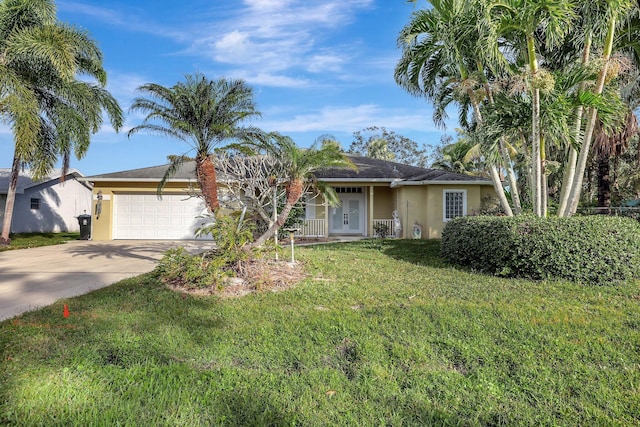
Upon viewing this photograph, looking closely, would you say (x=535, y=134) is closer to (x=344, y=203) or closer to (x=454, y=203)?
(x=454, y=203)

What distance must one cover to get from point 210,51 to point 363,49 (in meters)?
5.01

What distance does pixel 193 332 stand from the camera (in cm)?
452

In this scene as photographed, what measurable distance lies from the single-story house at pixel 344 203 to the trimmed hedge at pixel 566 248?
7.83 m

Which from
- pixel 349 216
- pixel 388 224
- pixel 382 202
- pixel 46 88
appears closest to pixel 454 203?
pixel 388 224

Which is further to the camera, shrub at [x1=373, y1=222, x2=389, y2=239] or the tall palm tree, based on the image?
shrub at [x1=373, y1=222, x2=389, y2=239]

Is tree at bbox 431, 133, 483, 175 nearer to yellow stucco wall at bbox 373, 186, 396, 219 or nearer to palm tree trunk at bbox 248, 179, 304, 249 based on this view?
yellow stucco wall at bbox 373, 186, 396, 219

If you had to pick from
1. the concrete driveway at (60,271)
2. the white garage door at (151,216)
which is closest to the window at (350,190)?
the white garage door at (151,216)

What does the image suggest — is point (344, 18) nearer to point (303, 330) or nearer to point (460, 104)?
point (460, 104)

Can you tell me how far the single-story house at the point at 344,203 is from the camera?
15633 mm

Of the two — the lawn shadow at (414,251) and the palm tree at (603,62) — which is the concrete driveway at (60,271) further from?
the palm tree at (603,62)

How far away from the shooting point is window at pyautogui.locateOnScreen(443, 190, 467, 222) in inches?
614

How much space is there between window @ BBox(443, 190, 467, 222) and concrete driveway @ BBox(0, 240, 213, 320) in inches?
399

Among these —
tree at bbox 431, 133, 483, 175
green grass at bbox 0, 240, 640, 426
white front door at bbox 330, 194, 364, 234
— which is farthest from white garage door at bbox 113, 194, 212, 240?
tree at bbox 431, 133, 483, 175

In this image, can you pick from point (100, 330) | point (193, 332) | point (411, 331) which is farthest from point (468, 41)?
point (100, 330)
